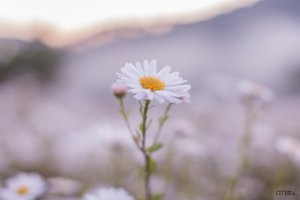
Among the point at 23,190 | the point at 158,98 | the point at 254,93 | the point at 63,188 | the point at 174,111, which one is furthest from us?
the point at 174,111

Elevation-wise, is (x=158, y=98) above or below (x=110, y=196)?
above

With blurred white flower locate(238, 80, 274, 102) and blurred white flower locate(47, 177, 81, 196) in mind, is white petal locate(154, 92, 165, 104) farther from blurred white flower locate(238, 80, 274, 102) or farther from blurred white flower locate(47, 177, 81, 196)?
blurred white flower locate(238, 80, 274, 102)

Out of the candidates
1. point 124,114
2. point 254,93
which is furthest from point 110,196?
point 254,93

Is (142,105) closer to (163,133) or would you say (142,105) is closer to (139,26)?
(163,133)

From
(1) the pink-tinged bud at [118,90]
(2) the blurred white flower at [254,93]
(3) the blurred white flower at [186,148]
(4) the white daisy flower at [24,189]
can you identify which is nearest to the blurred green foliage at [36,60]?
(3) the blurred white flower at [186,148]

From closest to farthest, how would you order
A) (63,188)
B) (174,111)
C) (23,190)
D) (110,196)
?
(110,196)
(23,190)
(63,188)
(174,111)

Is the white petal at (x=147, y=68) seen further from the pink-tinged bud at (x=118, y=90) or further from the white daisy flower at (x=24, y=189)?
the white daisy flower at (x=24, y=189)

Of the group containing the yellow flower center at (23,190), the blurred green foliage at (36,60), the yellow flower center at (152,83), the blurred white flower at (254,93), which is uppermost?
the blurred green foliage at (36,60)

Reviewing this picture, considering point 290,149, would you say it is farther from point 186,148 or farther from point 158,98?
point 158,98

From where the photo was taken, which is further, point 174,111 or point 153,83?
point 174,111
